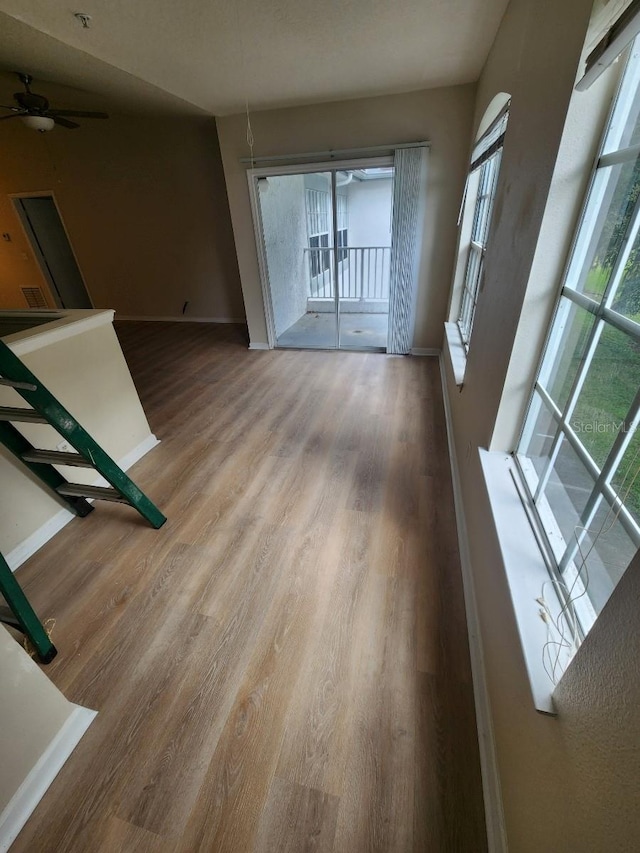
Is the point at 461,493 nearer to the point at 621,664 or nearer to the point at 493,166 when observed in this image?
the point at 621,664

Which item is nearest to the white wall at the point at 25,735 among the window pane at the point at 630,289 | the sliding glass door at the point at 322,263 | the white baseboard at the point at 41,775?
the white baseboard at the point at 41,775

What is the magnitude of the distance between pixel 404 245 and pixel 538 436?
3.05 meters

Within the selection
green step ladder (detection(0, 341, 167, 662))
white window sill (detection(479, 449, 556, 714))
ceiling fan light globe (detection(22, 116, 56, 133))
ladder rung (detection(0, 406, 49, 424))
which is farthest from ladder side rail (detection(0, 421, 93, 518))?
ceiling fan light globe (detection(22, 116, 56, 133))

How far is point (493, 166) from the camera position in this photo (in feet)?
7.73

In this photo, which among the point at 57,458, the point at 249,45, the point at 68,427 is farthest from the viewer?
the point at 249,45

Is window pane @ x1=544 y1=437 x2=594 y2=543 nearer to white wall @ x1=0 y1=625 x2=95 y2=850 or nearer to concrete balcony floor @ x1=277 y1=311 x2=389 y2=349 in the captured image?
white wall @ x1=0 y1=625 x2=95 y2=850

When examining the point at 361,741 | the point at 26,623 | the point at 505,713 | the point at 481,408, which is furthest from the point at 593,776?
the point at 26,623

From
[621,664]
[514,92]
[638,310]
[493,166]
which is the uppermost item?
[514,92]

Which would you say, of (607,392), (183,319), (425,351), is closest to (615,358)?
(607,392)

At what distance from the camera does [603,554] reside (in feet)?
2.75

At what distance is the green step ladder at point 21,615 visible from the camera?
4.15ft

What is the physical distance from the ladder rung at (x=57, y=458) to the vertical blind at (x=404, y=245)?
337 centimetres

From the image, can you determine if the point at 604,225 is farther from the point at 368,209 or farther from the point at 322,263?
the point at 368,209

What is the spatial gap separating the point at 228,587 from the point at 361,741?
0.82 meters
